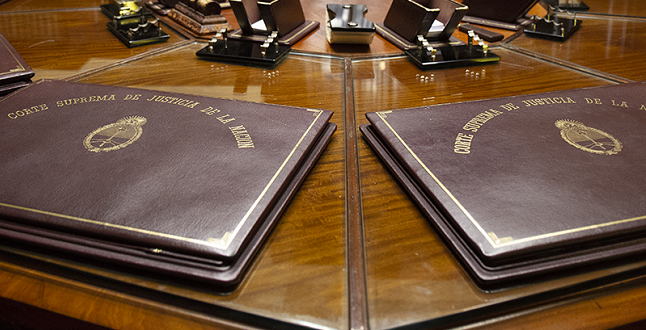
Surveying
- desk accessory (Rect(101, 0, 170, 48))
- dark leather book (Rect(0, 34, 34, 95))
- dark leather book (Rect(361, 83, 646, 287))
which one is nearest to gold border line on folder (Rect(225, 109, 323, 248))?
dark leather book (Rect(361, 83, 646, 287))

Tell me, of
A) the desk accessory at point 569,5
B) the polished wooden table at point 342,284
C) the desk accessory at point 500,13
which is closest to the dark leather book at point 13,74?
the polished wooden table at point 342,284

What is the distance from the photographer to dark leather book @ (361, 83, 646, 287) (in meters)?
0.46

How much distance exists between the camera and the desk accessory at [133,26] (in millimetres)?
1229

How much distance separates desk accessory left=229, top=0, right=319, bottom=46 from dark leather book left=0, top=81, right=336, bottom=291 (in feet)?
1.54

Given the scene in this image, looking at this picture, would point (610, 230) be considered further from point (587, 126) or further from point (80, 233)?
point (80, 233)

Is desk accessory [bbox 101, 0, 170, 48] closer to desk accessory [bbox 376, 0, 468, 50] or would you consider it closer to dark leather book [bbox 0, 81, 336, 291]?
dark leather book [bbox 0, 81, 336, 291]

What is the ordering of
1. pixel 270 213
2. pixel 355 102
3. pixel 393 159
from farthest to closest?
pixel 355 102, pixel 393 159, pixel 270 213

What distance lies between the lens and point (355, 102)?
889 mm

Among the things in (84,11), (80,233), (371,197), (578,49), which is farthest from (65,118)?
(578,49)

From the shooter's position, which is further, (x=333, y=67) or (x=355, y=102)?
(x=333, y=67)

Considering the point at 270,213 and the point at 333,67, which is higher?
the point at 333,67

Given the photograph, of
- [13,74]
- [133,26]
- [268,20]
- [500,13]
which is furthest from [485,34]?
[13,74]

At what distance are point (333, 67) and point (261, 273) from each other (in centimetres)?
72

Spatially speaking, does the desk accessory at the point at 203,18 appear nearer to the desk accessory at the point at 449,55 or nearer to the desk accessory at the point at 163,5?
the desk accessory at the point at 163,5
